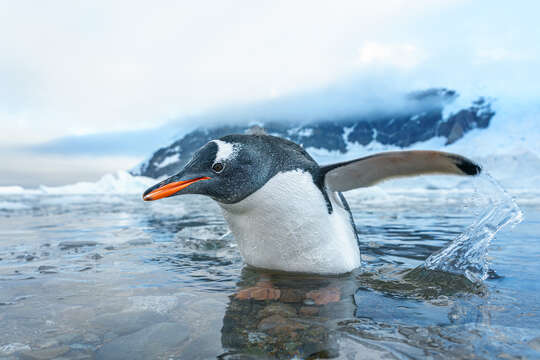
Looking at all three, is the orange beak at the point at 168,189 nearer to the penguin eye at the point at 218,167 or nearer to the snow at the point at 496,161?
the penguin eye at the point at 218,167

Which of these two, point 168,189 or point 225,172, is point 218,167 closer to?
point 225,172

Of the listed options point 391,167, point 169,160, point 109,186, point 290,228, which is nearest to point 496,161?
point 109,186

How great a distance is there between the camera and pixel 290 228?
100 inches

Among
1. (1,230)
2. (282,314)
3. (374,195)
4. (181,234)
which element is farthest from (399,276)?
(374,195)

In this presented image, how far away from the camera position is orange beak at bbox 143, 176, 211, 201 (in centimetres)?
228

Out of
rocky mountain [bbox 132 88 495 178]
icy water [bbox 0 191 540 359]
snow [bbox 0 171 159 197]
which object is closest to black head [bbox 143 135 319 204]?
icy water [bbox 0 191 540 359]

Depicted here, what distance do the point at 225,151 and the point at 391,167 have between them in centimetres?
118

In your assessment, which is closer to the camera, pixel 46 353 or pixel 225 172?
pixel 46 353

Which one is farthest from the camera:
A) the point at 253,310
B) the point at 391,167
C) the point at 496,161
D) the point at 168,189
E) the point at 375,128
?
the point at 375,128

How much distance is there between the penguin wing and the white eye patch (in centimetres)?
68

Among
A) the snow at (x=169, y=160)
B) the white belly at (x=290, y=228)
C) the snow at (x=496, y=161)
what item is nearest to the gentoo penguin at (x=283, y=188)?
the white belly at (x=290, y=228)

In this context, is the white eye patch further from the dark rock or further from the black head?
the dark rock

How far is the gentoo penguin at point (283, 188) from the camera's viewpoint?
245 cm

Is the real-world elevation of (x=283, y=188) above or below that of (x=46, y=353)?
Result: above
